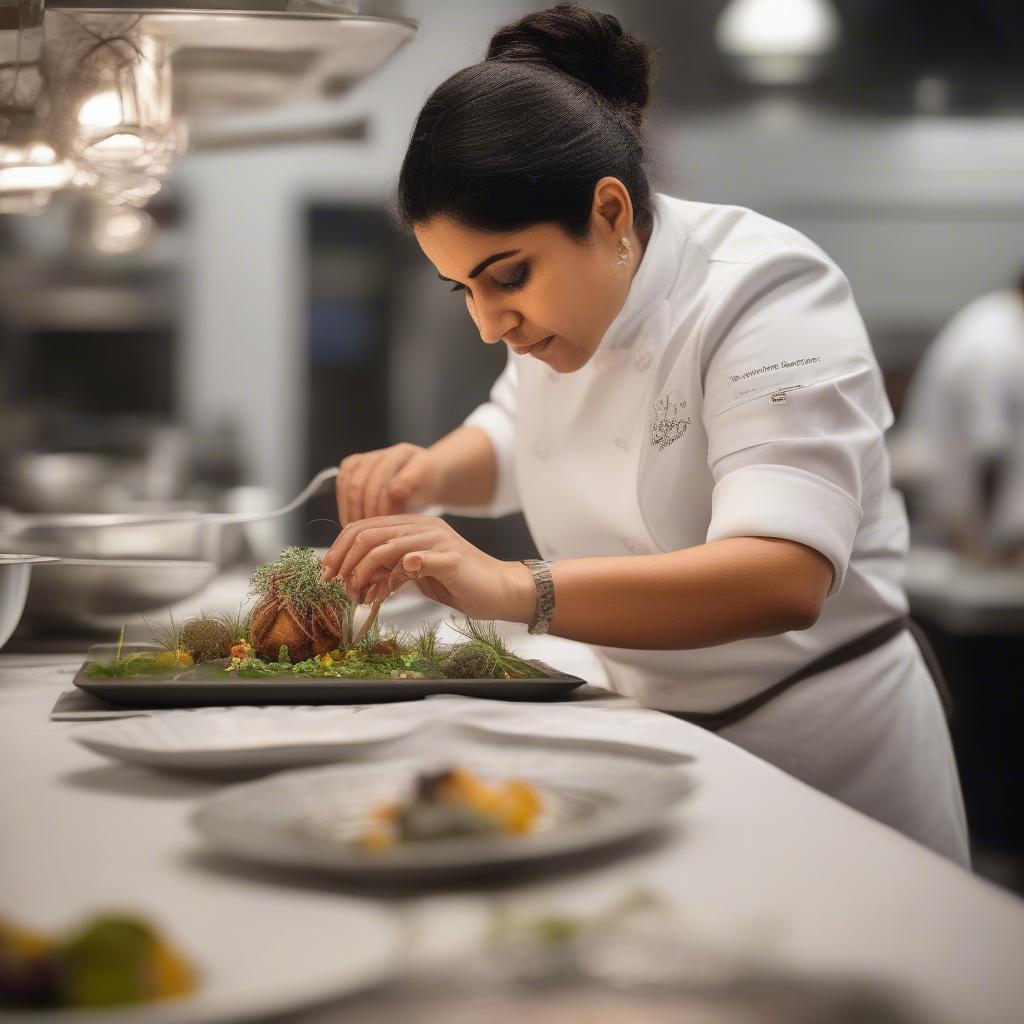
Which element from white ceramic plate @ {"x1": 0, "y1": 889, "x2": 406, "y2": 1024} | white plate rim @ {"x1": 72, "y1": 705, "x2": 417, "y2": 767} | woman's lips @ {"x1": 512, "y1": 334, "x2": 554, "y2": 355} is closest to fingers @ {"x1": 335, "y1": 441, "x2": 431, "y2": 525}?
woman's lips @ {"x1": 512, "y1": 334, "x2": 554, "y2": 355}

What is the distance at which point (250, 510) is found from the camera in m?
2.84

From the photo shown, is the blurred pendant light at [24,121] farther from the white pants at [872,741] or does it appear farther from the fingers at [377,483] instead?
the white pants at [872,741]

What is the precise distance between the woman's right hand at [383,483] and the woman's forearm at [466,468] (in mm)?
39

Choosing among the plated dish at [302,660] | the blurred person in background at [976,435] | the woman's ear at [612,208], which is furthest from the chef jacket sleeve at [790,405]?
the blurred person in background at [976,435]

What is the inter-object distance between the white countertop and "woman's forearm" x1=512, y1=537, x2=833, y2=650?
11.3 inches

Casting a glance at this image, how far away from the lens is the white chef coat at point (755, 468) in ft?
3.62

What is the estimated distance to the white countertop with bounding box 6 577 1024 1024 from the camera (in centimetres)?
48

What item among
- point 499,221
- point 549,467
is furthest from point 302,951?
point 549,467

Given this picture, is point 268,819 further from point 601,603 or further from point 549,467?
point 549,467

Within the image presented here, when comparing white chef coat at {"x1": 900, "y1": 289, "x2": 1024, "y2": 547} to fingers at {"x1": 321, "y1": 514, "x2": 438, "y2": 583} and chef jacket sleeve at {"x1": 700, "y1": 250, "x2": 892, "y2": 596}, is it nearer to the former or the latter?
chef jacket sleeve at {"x1": 700, "y1": 250, "x2": 892, "y2": 596}

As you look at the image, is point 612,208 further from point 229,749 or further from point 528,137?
point 229,749

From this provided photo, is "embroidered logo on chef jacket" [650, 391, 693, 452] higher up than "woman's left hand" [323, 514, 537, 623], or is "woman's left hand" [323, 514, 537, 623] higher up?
"embroidered logo on chef jacket" [650, 391, 693, 452]

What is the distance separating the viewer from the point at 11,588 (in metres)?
1.07

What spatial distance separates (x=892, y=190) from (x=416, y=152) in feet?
13.2
